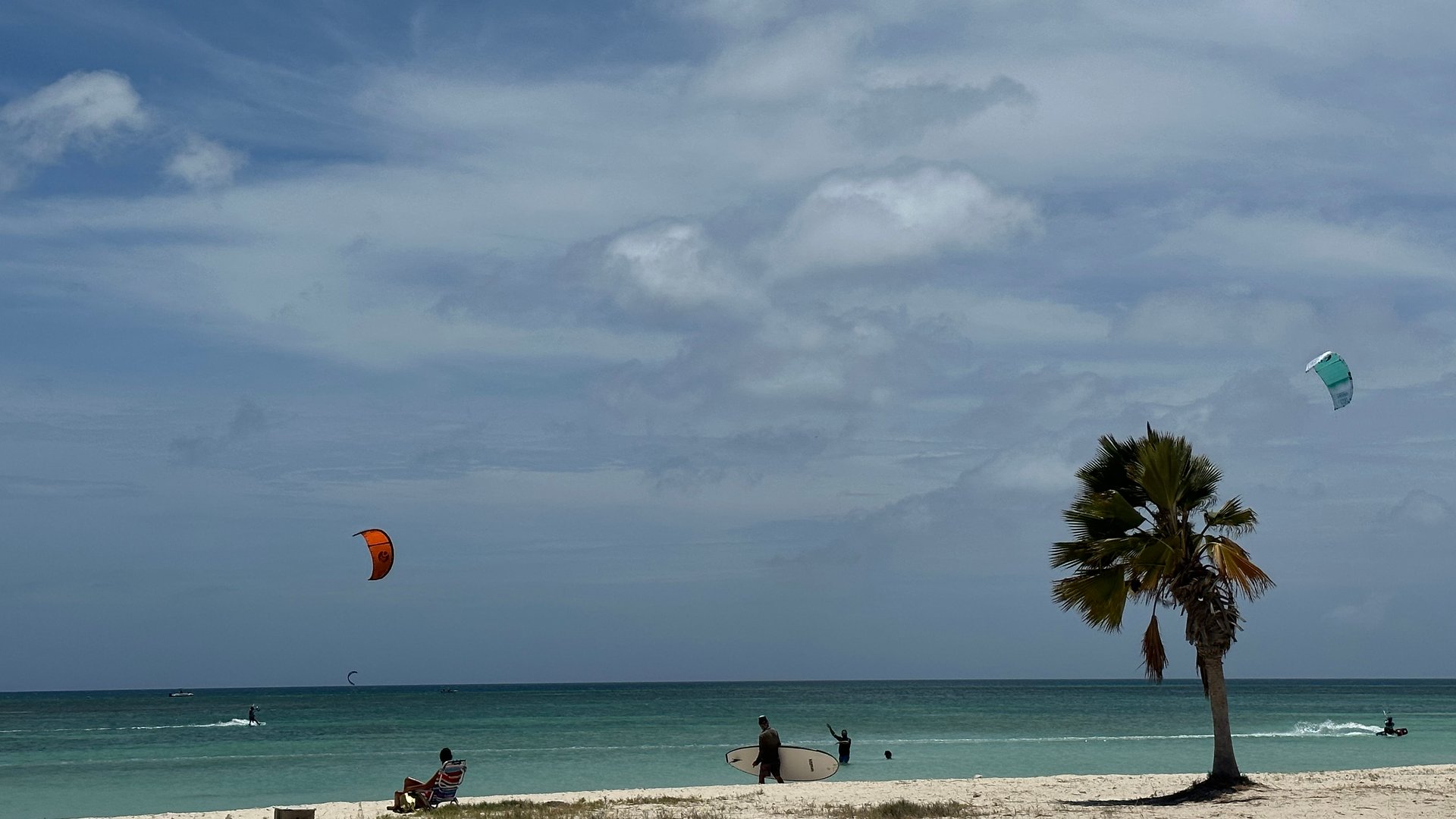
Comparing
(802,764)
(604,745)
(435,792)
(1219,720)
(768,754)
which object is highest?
(1219,720)

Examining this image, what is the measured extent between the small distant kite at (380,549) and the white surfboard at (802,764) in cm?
698

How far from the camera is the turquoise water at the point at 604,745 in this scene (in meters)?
29.0

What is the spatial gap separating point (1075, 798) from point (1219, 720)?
104 inches

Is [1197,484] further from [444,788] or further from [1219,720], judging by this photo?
[444,788]

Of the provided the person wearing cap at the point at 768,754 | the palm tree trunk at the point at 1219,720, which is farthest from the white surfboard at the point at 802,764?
the palm tree trunk at the point at 1219,720

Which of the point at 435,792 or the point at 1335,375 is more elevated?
the point at 1335,375

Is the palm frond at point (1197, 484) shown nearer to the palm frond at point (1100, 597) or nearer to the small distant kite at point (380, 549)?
the palm frond at point (1100, 597)

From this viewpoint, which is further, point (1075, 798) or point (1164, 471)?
point (1075, 798)

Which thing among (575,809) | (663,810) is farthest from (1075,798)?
(575,809)

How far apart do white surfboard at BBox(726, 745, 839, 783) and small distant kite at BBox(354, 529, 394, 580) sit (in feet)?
22.9

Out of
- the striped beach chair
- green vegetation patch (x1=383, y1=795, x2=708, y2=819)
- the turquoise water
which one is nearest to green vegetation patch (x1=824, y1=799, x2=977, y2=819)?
green vegetation patch (x1=383, y1=795, x2=708, y2=819)

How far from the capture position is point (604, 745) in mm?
43125

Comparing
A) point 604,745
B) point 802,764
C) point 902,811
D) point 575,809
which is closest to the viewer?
point 902,811

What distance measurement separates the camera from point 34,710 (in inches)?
3671
